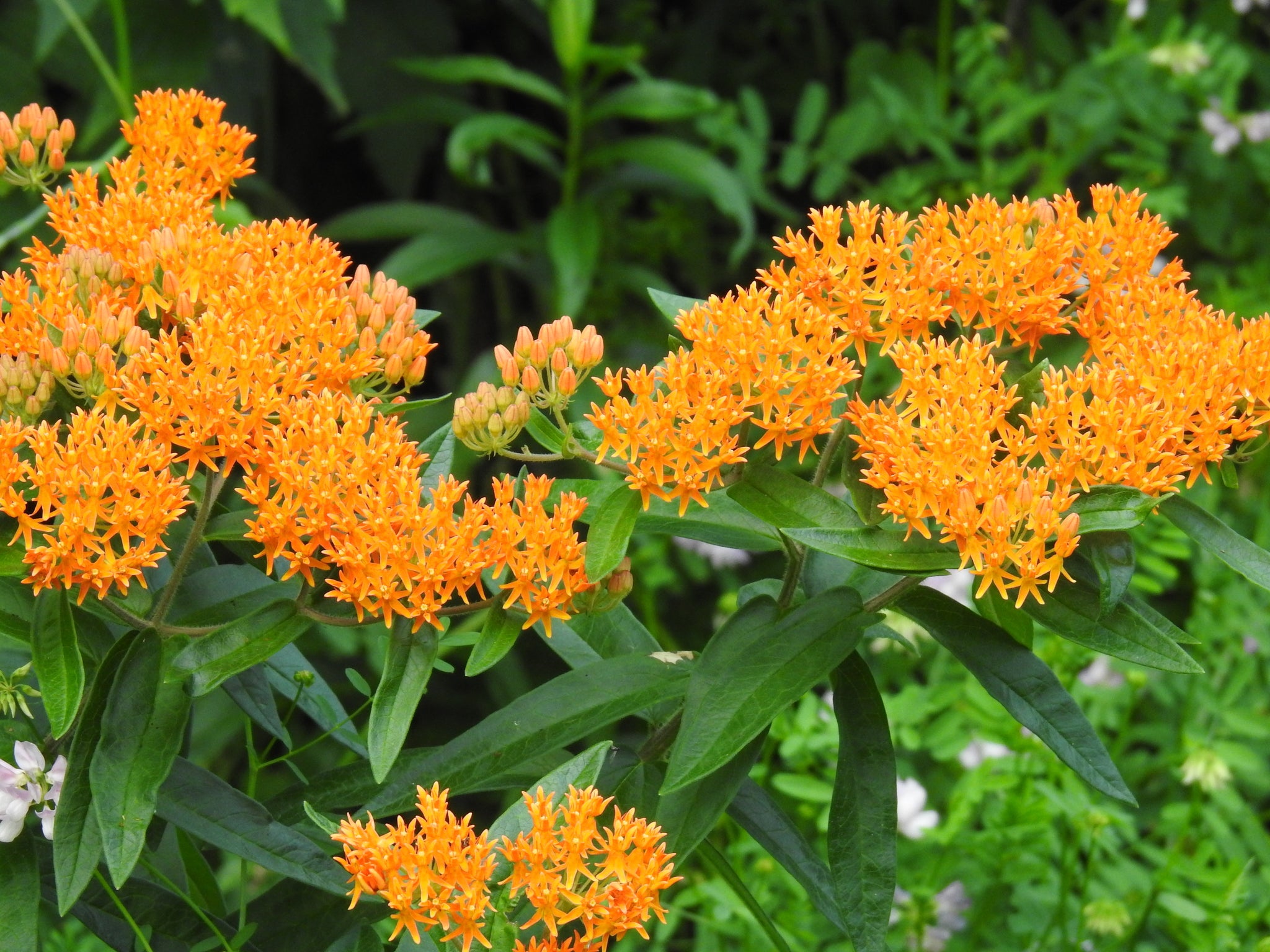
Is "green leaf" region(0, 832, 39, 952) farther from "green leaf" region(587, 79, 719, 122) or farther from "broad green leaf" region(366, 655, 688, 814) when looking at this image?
"green leaf" region(587, 79, 719, 122)

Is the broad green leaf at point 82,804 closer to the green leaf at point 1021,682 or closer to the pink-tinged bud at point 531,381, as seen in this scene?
the pink-tinged bud at point 531,381

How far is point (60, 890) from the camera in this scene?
3.64ft

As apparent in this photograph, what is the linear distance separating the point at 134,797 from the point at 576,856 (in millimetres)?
349

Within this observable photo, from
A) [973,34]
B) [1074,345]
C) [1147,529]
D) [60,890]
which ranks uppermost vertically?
[973,34]

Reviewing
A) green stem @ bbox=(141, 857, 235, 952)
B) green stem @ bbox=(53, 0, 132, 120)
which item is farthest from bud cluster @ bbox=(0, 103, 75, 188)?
green stem @ bbox=(53, 0, 132, 120)

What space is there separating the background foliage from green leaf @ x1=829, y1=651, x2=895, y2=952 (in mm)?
631

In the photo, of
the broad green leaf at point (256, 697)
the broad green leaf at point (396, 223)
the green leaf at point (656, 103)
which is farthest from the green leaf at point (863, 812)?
the broad green leaf at point (396, 223)

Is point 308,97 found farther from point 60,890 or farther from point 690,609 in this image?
point 60,890

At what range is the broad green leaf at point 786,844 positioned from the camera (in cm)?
138

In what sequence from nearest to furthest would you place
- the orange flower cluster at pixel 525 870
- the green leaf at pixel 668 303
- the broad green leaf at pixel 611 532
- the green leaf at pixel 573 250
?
the orange flower cluster at pixel 525 870 < the broad green leaf at pixel 611 532 < the green leaf at pixel 668 303 < the green leaf at pixel 573 250

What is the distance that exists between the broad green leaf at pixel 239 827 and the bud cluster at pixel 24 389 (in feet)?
1.08

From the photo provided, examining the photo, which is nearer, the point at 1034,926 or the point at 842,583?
the point at 842,583

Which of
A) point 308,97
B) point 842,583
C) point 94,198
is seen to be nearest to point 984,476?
point 842,583

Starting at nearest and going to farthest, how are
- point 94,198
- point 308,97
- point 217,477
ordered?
1. point 217,477
2. point 94,198
3. point 308,97
